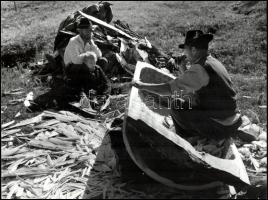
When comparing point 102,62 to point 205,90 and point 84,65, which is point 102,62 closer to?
point 84,65

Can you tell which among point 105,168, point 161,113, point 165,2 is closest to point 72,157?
point 105,168

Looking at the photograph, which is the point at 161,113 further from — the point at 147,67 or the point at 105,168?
the point at 105,168

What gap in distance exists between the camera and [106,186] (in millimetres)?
4918

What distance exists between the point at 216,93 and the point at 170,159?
0.98 meters

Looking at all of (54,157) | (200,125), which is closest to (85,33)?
(54,157)

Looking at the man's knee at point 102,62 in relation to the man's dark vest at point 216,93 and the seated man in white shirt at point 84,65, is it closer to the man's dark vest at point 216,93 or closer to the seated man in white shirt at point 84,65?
the seated man in white shirt at point 84,65

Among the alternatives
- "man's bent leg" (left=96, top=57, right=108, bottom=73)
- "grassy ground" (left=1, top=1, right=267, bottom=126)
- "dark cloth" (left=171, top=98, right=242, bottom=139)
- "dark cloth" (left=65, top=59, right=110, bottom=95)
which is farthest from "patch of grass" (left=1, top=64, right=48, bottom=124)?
"dark cloth" (left=171, top=98, right=242, bottom=139)

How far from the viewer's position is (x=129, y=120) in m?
4.43

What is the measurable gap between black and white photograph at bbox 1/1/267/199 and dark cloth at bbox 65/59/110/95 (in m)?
0.02

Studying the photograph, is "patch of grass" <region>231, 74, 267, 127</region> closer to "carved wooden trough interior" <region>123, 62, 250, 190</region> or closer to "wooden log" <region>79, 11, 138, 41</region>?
"carved wooden trough interior" <region>123, 62, 250, 190</region>

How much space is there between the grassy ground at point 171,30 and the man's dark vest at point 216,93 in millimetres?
1933

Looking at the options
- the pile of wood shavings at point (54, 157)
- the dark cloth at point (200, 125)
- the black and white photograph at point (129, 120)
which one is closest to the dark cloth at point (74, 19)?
the black and white photograph at point (129, 120)

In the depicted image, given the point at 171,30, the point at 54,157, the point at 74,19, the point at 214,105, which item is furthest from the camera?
the point at 171,30

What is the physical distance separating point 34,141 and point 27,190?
1161 millimetres
